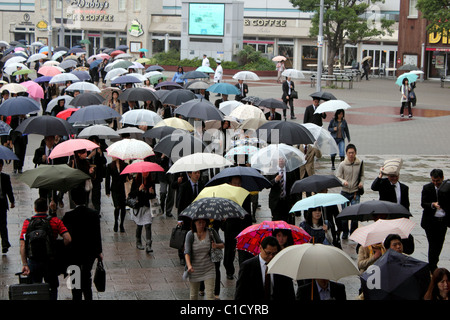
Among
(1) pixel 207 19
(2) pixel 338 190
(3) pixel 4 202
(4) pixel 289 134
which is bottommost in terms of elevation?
(2) pixel 338 190

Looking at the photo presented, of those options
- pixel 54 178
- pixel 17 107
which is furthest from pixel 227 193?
pixel 17 107

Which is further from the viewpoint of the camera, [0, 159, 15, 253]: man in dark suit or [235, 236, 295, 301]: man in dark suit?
[0, 159, 15, 253]: man in dark suit

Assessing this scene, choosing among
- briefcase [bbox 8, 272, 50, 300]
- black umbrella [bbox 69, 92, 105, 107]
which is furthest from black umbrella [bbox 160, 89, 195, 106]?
briefcase [bbox 8, 272, 50, 300]

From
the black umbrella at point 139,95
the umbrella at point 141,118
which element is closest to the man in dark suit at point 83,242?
the umbrella at point 141,118

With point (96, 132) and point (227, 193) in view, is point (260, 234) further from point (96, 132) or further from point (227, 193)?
point (96, 132)

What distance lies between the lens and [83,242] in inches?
333

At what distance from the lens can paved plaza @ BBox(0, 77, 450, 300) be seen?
32.2ft

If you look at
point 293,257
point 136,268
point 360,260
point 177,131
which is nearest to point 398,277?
point 293,257

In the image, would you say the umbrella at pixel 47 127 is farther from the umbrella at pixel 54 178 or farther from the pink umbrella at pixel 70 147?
the umbrella at pixel 54 178

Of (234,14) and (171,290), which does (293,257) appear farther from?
(234,14)

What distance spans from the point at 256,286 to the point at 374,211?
2.30m

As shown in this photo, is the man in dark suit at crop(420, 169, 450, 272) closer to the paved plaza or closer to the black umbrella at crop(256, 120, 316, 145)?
the paved plaza

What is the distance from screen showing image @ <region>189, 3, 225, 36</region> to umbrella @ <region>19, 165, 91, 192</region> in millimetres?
40379

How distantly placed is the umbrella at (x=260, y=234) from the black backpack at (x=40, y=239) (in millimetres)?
2107
